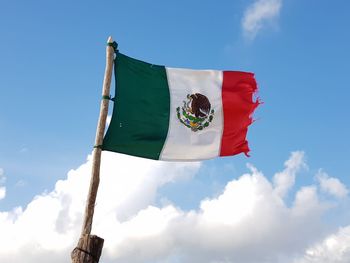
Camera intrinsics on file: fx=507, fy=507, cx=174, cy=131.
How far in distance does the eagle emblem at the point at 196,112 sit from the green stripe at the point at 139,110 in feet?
1.54

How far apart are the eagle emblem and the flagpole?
241 cm

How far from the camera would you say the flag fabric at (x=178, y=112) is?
12.9m

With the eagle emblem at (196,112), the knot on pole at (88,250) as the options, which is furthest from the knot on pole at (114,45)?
the knot on pole at (88,250)

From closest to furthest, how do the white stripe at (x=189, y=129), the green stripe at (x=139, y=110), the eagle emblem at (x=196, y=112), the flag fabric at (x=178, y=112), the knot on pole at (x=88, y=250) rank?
the knot on pole at (x=88, y=250)
the green stripe at (x=139, y=110)
the flag fabric at (x=178, y=112)
the white stripe at (x=189, y=129)
the eagle emblem at (x=196, y=112)

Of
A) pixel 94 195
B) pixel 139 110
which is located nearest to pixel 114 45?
pixel 139 110

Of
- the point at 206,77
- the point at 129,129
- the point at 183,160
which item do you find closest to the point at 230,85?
the point at 206,77

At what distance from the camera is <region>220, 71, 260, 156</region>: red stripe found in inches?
576

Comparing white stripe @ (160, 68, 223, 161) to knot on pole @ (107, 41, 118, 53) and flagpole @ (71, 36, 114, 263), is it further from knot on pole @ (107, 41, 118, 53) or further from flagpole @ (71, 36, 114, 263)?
flagpole @ (71, 36, 114, 263)

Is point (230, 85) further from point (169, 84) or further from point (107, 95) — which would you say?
point (107, 95)

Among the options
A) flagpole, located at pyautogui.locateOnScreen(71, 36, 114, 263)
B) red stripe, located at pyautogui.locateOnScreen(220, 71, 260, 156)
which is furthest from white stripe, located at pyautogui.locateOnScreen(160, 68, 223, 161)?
flagpole, located at pyautogui.locateOnScreen(71, 36, 114, 263)

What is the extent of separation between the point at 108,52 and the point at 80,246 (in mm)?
4987

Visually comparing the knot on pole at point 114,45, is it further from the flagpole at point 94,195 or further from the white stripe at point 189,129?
the white stripe at point 189,129

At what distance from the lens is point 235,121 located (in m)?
15.0

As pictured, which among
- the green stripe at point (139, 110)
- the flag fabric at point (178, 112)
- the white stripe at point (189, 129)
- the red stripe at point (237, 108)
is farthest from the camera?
the red stripe at point (237, 108)
